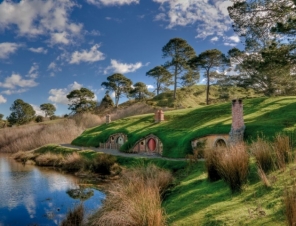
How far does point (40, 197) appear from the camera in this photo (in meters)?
16.4

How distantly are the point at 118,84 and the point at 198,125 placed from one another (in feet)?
141

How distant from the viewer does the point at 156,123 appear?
3475 cm

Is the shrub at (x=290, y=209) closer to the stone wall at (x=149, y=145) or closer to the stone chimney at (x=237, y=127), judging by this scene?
the stone chimney at (x=237, y=127)

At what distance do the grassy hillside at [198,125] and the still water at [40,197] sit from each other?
381 inches

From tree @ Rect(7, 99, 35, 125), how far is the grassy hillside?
36063 mm

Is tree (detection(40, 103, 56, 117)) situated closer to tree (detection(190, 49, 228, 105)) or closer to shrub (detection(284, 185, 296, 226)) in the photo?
tree (detection(190, 49, 228, 105))

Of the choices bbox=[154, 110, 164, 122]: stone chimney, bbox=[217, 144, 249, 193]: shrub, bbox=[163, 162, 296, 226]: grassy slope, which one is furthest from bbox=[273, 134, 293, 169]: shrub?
bbox=[154, 110, 164, 122]: stone chimney

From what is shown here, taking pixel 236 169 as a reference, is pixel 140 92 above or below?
above

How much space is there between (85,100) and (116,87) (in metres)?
8.35

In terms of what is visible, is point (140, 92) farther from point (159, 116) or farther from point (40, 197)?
point (40, 197)

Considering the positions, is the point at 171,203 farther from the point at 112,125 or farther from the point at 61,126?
the point at 61,126

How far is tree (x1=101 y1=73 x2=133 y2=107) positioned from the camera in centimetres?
6804

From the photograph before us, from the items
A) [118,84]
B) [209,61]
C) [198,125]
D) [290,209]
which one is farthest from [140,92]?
[290,209]

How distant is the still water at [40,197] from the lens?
12648 millimetres
